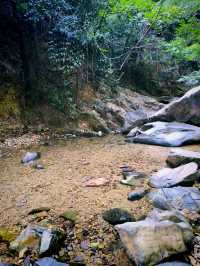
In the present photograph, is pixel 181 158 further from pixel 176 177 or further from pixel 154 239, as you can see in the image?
pixel 154 239

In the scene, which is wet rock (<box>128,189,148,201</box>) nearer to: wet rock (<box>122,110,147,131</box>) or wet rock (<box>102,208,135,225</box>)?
wet rock (<box>102,208,135,225</box>)

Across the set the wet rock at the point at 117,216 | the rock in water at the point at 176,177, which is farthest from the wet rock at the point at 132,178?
the wet rock at the point at 117,216

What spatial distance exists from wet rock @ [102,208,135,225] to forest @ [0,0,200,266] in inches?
0.4

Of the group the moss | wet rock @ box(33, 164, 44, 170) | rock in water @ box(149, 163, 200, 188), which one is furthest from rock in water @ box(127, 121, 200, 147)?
the moss

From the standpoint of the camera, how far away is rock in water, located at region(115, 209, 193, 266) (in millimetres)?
2322

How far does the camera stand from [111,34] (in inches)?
365

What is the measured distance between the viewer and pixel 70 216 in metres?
3.12

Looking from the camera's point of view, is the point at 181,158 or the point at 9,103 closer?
the point at 181,158

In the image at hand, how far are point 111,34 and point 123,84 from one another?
5.45ft

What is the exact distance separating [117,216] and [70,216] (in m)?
0.48

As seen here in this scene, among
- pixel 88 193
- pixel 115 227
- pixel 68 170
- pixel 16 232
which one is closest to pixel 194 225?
pixel 115 227

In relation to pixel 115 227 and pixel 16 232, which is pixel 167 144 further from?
pixel 16 232

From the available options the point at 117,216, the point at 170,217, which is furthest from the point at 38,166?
the point at 170,217

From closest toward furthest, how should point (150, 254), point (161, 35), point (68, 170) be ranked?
A: point (150, 254), point (68, 170), point (161, 35)
